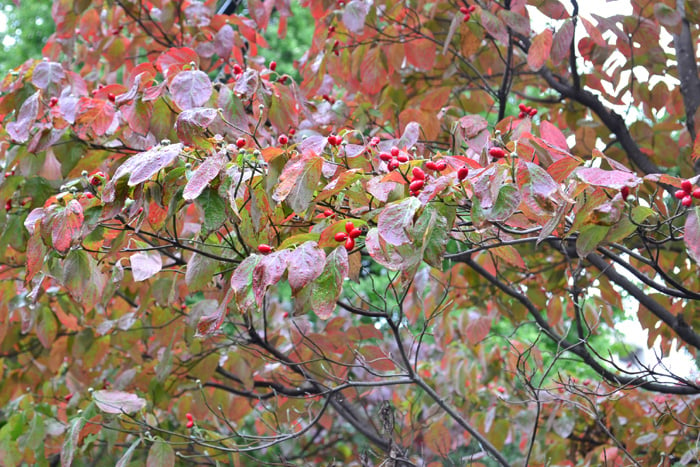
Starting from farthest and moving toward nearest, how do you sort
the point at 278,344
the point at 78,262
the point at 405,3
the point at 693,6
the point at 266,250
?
the point at 278,344
the point at 405,3
the point at 693,6
the point at 78,262
the point at 266,250

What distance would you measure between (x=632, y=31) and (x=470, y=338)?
1255 millimetres

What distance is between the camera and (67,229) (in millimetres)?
1332

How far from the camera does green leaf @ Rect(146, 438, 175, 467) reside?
1.98m

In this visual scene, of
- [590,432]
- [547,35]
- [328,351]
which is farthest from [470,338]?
[547,35]

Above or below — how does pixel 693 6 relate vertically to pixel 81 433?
above

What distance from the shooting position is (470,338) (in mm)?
2791

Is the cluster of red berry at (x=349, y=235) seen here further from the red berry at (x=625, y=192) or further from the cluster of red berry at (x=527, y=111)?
the cluster of red berry at (x=527, y=111)

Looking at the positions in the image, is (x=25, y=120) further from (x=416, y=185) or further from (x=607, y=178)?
(x=607, y=178)

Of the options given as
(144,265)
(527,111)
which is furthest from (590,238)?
(144,265)

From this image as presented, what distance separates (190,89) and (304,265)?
72 cm

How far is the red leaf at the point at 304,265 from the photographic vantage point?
1.16 m

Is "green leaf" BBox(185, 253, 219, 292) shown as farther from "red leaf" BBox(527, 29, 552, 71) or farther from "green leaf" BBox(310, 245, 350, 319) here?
"red leaf" BBox(527, 29, 552, 71)

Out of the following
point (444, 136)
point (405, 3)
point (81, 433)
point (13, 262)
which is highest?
point (405, 3)

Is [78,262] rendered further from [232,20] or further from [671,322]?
[671,322]
